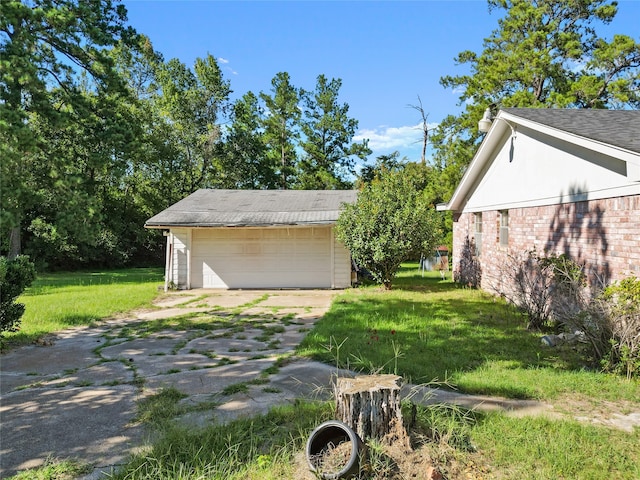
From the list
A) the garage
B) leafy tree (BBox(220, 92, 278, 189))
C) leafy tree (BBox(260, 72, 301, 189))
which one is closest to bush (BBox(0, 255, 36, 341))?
the garage

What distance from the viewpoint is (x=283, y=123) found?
1234 inches

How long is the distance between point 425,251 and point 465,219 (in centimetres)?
234

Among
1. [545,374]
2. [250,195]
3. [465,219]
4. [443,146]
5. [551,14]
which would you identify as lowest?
[545,374]

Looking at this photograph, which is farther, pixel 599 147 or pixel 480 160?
pixel 480 160

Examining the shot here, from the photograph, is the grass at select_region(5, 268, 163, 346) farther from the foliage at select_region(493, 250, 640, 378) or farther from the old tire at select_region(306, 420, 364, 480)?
the foliage at select_region(493, 250, 640, 378)

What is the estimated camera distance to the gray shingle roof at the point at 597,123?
18.5ft

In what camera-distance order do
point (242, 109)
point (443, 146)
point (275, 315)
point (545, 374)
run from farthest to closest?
point (242, 109) → point (443, 146) → point (275, 315) → point (545, 374)

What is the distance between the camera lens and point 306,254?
13.5m

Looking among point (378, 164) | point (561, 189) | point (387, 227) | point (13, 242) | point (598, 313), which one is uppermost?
point (378, 164)

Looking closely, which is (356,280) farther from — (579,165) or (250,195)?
(579,165)

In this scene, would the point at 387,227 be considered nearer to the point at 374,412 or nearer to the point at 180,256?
the point at 180,256

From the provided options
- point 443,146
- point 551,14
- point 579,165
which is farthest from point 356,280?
point 551,14

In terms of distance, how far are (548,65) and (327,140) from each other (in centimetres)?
1581

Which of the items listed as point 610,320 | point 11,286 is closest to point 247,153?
point 11,286
